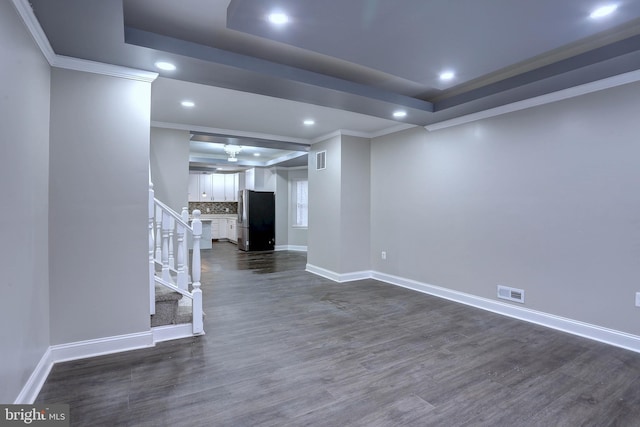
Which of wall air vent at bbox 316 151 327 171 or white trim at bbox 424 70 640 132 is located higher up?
white trim at bbox 424 70 640 132

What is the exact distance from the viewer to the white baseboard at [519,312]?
2850mm

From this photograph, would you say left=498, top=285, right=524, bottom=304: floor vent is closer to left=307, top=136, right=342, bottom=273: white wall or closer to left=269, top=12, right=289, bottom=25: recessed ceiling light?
left=307, top=136, right=342, bottom=273: white wall

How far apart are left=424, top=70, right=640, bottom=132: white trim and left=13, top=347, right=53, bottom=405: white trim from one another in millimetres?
4851

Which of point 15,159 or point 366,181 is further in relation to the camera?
point 366,181

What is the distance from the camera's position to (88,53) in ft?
7.77

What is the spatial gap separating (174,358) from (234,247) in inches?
285

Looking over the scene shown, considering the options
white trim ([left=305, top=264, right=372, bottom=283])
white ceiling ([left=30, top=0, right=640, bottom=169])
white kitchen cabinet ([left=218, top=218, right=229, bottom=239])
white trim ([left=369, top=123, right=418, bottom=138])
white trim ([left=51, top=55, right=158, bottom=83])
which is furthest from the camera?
white kitchen cabinet ([left=218, top=218, right=229, bottom=239])

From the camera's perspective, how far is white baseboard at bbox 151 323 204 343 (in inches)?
113

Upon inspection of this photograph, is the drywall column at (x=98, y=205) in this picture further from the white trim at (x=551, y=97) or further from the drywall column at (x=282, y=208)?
the drywall column at (x=282, y=208)

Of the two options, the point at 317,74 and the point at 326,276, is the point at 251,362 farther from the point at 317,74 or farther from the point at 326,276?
the point at 326,276

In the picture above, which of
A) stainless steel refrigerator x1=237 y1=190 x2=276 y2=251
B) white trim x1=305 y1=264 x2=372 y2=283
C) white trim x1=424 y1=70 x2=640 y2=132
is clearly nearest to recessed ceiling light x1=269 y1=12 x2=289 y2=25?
white trim x1=424 y1=70 x2=640 y2=132

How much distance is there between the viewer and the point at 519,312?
3.56 meters

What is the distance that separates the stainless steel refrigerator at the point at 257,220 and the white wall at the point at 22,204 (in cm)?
629

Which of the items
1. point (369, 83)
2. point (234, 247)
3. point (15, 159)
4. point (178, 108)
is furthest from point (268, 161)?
point (15, 159)
